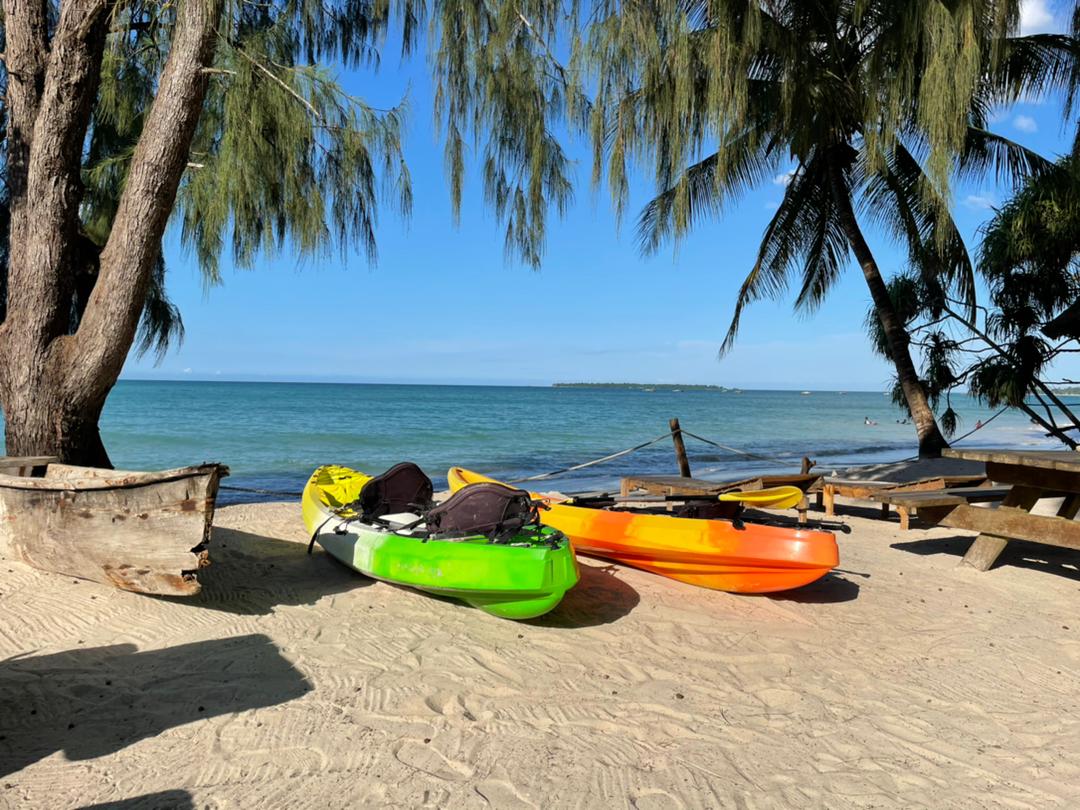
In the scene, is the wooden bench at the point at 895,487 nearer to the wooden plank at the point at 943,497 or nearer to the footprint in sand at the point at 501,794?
the wooden plank at the point at 943,497

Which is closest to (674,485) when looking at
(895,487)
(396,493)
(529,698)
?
(895,487)

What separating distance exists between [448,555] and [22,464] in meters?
2.94

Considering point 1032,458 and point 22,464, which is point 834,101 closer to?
point 1032,458

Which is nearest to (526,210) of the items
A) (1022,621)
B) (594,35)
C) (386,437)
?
(594,35)

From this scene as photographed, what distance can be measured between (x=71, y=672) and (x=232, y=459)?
1693 cm

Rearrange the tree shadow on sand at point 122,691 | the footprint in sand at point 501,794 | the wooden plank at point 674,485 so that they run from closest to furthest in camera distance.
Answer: the footprint in sand at point 501,794
the tree shadow on sand at point 122,691
the wooden plank at point 674,485

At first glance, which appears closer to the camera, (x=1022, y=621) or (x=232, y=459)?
(x=1022, y=621)

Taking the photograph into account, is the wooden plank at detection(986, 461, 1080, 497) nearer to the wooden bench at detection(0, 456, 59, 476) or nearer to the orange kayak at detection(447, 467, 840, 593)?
the orange kayak at detection(447, 467, 840, 593)

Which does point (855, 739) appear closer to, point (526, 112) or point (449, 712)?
point (449, 712)

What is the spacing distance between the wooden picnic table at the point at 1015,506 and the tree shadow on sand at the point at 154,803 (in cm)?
551

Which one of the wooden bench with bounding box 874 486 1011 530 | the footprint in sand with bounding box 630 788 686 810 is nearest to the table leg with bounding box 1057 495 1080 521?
the wooden bench with bounding box 874 486 1011 530

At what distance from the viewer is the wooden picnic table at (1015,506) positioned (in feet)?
18.4

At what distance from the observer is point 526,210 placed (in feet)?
15.9

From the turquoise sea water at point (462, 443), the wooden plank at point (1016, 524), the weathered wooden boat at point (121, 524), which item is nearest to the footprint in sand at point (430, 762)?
the weathered wooden boat at point (121, 524)
